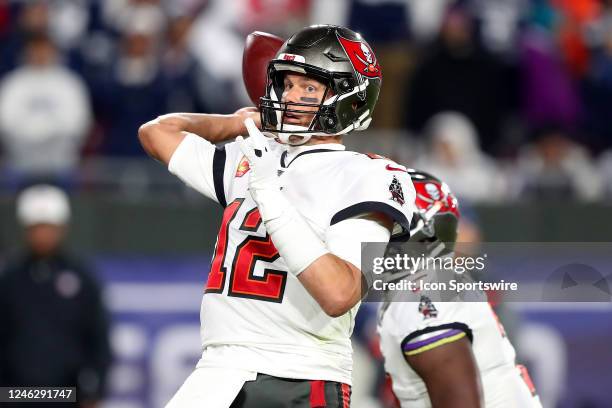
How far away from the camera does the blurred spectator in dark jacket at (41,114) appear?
31.7 feet

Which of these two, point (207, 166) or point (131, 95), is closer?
point (207, 166)

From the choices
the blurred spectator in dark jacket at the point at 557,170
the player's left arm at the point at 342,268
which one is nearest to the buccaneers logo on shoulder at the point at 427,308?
the player's left arm at the point at 342,268

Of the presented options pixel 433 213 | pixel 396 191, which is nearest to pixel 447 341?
pixel 433 213

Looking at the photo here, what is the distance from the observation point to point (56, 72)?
386 inches

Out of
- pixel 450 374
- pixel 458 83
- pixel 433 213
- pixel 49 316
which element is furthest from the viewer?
pixel 458 83

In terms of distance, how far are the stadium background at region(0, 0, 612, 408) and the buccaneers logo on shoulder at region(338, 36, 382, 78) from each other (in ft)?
13.2

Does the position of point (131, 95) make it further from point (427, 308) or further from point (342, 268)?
point (342, 268)

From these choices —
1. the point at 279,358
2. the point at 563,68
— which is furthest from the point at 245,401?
the point at 563,68

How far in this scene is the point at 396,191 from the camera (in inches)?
162

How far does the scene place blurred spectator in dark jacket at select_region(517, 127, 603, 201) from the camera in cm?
974

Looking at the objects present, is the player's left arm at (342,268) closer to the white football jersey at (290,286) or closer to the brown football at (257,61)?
the white football jersey at (290,286)

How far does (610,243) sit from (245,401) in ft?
17.1

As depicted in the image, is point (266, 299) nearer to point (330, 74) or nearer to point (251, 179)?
point (251, 179)

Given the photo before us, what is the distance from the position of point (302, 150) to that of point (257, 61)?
0.59 meters
